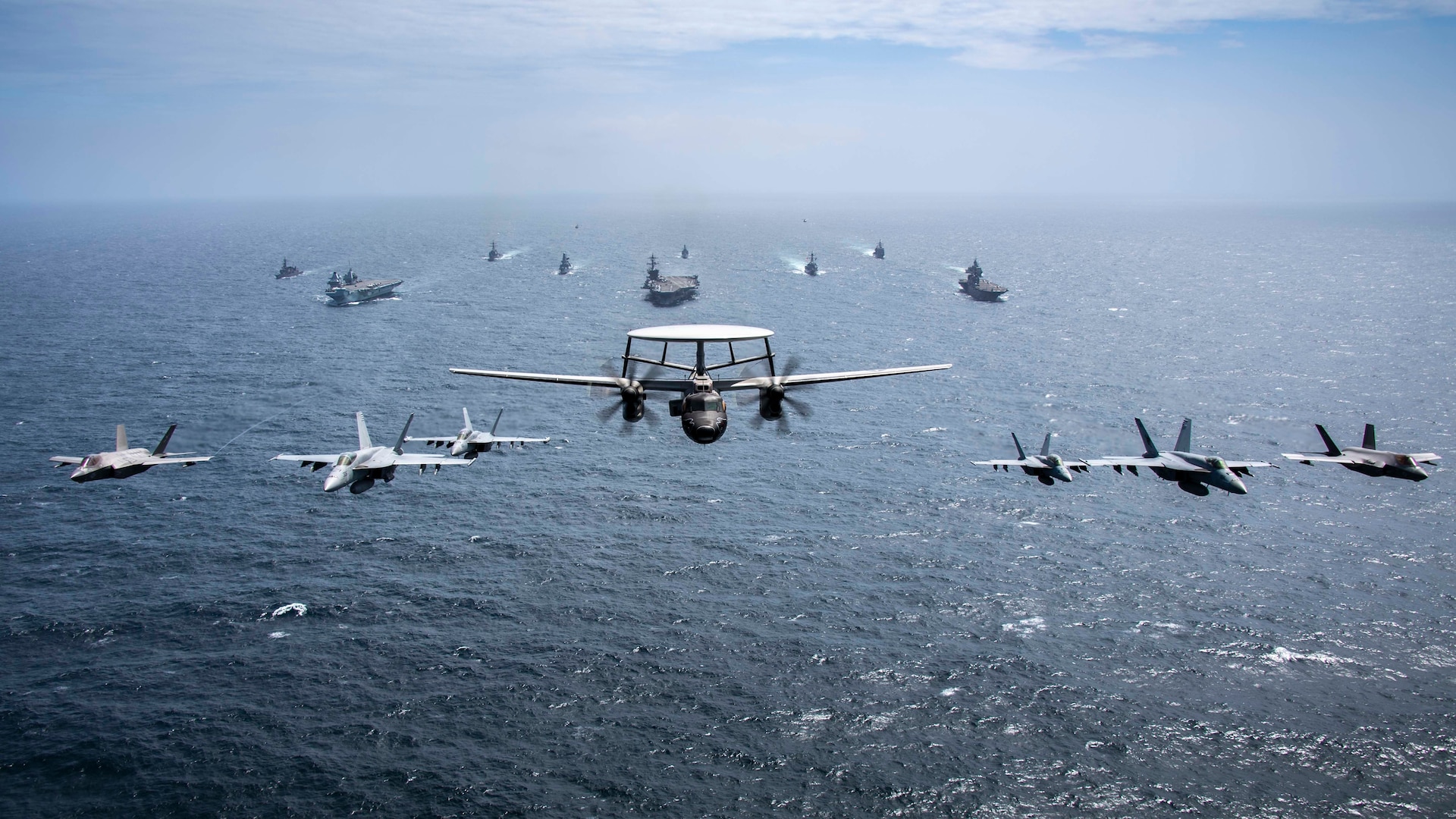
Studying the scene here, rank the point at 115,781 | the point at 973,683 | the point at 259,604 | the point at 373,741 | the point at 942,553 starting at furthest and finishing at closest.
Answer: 1. the point at 942,553
2. the point at 259,604
3. the point at 973,683
4. the point at 373,741
5. the point at 115,781

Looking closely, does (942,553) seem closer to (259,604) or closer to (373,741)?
(373,741)

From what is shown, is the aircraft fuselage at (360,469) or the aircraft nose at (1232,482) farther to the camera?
the aircraft fuselage at (360,469)

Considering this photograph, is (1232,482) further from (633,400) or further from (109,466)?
(109,466)

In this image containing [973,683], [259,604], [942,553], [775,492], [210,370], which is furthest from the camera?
[210,370]

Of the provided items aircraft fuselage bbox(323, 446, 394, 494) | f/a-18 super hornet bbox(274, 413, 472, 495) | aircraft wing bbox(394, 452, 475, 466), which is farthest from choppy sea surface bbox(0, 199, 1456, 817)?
aircraft wing bbox(394, 452, 475, 466)

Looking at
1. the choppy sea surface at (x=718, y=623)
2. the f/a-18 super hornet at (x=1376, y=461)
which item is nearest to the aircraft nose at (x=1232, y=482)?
the f/a-18 super hornet at (x=1376, y=461)

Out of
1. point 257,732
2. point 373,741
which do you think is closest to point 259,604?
point 257,732

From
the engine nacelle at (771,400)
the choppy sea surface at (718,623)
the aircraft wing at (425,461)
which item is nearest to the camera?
the engine nacelle at (771,400)

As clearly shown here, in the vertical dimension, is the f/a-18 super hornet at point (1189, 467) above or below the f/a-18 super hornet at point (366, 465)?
above

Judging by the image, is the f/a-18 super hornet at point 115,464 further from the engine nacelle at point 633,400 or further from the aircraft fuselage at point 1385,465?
the aircraft fuselage at point 1385,465

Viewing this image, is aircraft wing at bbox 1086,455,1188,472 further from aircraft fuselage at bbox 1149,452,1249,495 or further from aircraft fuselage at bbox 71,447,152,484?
aircraft fuselage at bbox 71,447,152,484

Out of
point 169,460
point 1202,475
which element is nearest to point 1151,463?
point 1202,475
